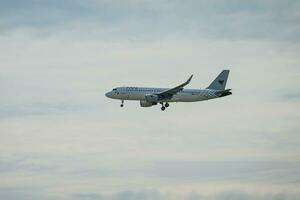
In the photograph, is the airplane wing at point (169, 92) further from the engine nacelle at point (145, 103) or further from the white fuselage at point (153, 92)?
the engine nacelle at point (145, 103)

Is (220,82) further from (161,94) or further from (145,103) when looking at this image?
(145,103)

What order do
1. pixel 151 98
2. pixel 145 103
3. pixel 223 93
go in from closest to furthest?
pixel 151 98, pixel 145 103, pixel 223 93

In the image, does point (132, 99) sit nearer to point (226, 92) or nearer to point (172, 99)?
point (172, 99)

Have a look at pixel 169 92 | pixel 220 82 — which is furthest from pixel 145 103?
pixel 220 82

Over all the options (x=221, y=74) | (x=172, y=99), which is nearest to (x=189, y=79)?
(x=172, y=99)

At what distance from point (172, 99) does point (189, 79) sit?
8.72 meters

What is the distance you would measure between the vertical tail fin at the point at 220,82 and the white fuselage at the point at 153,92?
8.57 meters

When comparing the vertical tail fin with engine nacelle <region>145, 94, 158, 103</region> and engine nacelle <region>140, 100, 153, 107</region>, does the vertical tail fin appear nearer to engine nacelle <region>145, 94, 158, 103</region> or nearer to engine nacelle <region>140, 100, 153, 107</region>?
engine nacelle <region>140, 100, 153, 107</region>

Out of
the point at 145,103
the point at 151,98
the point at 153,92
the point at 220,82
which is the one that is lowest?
the point at 145,103

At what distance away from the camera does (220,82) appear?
570 ft

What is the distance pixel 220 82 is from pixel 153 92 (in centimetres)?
2783

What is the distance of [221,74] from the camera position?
175750 mm

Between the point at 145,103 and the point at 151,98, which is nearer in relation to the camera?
the point at 151,98

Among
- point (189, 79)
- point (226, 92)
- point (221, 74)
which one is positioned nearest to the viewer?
point (189, 79)
